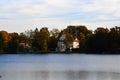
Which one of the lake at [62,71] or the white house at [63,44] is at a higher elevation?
the white house at [63,44]

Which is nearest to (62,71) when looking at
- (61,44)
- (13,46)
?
(13,46)

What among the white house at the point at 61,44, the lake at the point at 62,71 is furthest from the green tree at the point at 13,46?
the lake at the point at 62,71

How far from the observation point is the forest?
→ 376ft

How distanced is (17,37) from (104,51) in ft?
125

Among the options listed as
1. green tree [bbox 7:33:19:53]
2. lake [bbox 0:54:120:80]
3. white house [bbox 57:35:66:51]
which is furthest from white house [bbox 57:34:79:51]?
lake [bbox 0:54:120:80]

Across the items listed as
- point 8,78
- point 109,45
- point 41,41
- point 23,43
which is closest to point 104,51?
point 109,45

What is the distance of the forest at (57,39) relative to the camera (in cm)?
11456

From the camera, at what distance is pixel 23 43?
14300 centimetres

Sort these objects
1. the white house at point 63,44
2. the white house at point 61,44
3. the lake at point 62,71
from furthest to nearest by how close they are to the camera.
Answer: the white house at point 63,44
the white house at point 61,44
the lake at point 62,71

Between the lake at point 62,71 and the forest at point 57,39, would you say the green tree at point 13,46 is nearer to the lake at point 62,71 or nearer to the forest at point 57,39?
the forest at point 57,39

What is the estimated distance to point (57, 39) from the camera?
14700 cm

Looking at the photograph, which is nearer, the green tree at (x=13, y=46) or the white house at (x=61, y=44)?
the green tree at (x=13, y=46)

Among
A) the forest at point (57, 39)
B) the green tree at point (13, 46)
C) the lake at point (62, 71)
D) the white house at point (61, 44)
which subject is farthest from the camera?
the white house at point (61, 44)

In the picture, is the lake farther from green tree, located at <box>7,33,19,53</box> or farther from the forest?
green tree, located at <box>7,33,19,53</box>
